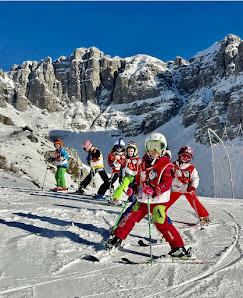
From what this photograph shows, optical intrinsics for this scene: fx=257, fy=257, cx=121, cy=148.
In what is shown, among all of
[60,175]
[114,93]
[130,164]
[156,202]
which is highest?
[114,93]

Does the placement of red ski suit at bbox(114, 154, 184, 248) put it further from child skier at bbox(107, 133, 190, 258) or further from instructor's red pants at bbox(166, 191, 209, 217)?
instructor's red pants at bbox(166, 191, 209, 217)

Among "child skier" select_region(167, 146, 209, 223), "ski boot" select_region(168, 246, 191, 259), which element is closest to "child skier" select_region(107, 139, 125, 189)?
"child skier" select_region(167, 146, 209, 223)

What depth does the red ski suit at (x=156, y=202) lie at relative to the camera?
12.7ft

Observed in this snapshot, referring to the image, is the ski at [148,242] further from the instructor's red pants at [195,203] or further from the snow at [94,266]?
the instructor's red pants at [195,203]

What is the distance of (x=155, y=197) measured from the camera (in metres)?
4.08

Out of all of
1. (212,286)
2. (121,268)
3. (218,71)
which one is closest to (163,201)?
(121,268)

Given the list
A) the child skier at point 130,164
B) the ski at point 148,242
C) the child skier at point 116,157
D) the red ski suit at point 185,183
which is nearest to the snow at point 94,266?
the ski at point 148,242

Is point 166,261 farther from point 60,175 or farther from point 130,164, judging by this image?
point 60,175

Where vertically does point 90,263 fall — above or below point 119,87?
below

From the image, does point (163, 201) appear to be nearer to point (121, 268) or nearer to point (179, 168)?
point (121, 268)

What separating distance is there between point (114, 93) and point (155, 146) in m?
126

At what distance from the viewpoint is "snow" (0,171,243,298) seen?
104 inches

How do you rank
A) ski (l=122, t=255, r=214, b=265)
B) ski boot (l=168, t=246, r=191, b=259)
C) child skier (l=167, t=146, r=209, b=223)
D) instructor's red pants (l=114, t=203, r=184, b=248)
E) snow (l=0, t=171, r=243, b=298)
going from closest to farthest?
snow (l=0, t=171, r=243, b=298)
ski (l=122, t=255, r=214, b=265)
ski boot (l=168, t=246, r=191, b=259)
instructor's red pants (l=114, t=203, r=184, b=248)
child skier (l=167, t=146, r=209, b=223)

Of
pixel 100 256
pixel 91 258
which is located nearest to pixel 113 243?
pixel 100 256
